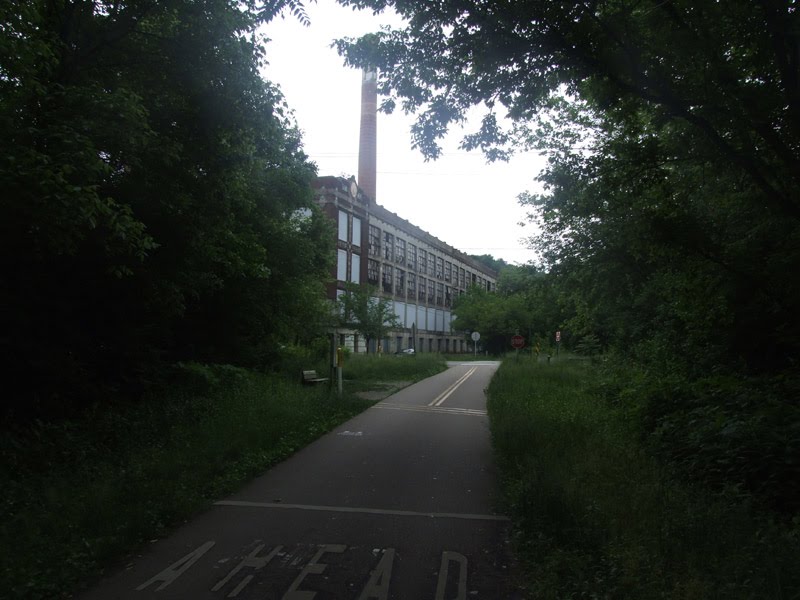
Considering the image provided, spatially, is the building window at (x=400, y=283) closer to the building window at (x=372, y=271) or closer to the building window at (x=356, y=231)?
the building window at (x=372, y=271)

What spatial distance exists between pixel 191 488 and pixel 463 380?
20.6 metres

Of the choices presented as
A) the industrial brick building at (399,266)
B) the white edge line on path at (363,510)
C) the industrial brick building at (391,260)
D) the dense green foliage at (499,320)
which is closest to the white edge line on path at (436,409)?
the white edge line on path at (363,510)

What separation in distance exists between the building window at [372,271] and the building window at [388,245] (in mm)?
2409

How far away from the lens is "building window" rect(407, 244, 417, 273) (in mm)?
69438

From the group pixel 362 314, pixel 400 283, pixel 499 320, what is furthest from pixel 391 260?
pixel 362 314

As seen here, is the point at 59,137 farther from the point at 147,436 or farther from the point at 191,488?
the point at 147,436

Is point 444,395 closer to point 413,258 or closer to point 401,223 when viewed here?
point 401,223

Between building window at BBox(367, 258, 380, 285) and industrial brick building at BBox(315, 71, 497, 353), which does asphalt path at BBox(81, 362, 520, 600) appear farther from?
building window at BBox(367, 258, 380, 285)

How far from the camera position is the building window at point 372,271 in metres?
57.6

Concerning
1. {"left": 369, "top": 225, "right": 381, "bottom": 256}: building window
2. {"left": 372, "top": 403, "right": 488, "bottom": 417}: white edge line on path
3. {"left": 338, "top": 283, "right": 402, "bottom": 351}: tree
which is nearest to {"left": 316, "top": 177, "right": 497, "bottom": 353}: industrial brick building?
{"left": 369, "top": 225, "right": 381, "bottom": 256}: building window

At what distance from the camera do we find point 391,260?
209ft

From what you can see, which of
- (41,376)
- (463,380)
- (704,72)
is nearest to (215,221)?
(41,376)

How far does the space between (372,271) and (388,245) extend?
5180 mm

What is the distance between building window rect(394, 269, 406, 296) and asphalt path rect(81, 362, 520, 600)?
2186 inches
